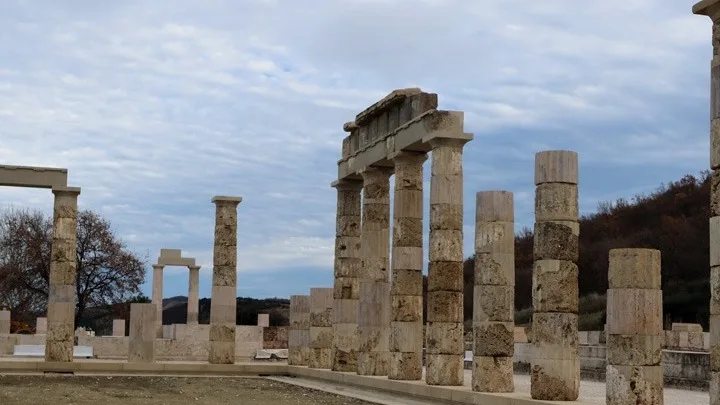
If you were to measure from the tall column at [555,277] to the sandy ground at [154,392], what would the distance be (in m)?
4.11

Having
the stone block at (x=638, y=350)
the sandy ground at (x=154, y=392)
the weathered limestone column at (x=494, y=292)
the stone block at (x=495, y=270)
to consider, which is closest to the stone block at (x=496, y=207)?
the weathered limestone column at (x=494, y=292)

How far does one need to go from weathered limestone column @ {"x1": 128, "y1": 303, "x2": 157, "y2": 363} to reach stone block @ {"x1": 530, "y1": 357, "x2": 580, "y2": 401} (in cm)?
1399

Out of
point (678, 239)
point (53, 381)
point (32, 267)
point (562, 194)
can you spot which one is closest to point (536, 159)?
point (562, 194)

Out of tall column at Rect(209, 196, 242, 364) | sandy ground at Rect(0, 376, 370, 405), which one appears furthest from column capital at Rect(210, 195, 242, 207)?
sandy ground at Rect(0, 376, 370, 405)

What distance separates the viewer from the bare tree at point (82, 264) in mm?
46656

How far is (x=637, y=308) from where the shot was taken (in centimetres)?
1312

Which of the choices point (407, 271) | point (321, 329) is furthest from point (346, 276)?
point (407, 271)

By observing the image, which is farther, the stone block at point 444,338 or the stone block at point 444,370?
the stone block at point 444,338

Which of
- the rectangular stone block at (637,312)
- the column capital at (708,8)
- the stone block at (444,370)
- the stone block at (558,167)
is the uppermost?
the column capital at (708,8)

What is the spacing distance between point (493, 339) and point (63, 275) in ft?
45.4

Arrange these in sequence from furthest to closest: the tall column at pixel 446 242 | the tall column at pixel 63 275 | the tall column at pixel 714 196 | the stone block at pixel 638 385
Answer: the tall column at pixel 63 275
the tall column at pixel 446 242
the stone block at pixel 638 385
the tall column at pixel 714 196

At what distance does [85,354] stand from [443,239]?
53.2 feet

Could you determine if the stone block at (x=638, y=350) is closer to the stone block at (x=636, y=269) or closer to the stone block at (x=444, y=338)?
the stone block at (x=636, y=269)

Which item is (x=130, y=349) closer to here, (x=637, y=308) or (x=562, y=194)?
(x=562, y=194)
